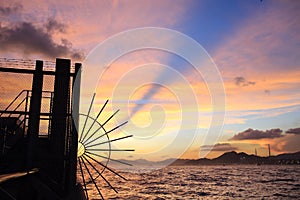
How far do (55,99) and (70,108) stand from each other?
82 centimetres

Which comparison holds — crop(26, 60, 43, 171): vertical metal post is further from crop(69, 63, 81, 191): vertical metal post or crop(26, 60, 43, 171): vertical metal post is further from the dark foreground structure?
crop(69, 63, 81, 191): vertical metal post

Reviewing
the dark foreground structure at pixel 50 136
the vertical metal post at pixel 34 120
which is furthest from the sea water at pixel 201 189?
the vertical metal post at pixel 34 120

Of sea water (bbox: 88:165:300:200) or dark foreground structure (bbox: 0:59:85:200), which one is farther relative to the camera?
sea water (bbox: 88:165:300:200)

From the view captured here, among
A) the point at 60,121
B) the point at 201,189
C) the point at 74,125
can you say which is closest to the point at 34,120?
the point at 60,121

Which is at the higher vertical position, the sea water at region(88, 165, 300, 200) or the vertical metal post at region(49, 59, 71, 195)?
the vertical metal post at region(49, 59, 71, 195)

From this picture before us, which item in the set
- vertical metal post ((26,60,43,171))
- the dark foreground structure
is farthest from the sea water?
vertical metal post ((26,60,43,171))

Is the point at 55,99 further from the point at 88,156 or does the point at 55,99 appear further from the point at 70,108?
the point at 88,156

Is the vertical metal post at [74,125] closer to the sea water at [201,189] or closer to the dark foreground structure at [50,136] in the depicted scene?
the dark foreground structure at [50,136]

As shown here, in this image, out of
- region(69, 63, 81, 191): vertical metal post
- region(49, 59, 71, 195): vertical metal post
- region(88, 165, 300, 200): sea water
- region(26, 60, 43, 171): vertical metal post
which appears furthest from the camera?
region(88, 165, 300, 200): sea water

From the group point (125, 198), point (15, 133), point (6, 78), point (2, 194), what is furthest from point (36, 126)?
point (125, 198)

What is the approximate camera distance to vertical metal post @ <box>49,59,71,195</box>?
32.4ft

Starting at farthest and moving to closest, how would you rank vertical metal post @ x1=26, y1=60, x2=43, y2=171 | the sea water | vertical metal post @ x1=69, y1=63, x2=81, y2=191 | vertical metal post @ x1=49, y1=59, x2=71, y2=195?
the sea water < vertical metal post @ x1=49, y1=59, x2=71, y2=195 < vertical metal post @ x1=69, y1=63, x2=81, y2=191 < vertical metal post @ x1=26, y1=60, x2=43, y2=171

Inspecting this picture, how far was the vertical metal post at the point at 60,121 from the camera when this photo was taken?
9891 mm

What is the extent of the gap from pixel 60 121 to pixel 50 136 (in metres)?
0.95
